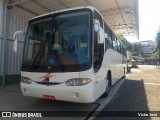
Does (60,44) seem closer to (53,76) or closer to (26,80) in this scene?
(53,76)

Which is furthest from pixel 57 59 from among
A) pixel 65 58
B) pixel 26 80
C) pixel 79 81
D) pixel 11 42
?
pixel 11 42

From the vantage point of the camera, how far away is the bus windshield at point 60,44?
5617mm

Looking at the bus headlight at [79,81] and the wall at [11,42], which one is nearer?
the bus headlight at [79,81]

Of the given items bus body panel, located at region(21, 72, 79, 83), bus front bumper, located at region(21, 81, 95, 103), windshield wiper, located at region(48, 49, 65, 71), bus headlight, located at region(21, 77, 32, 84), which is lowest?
bus front bumper, located at region(21, 81, 95, 103)

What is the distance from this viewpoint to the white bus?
5.52m

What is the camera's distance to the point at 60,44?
5863 mm

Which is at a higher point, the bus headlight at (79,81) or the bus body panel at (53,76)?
the bus body panel at (53,76)

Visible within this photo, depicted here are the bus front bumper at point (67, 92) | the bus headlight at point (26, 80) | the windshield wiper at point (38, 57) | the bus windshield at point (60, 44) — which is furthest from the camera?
the bus headlight at point (26, 80)

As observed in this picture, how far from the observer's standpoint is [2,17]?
1118 centimetres

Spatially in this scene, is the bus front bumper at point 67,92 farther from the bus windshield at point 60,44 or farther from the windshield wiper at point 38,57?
the windshield wiper at point 38,57

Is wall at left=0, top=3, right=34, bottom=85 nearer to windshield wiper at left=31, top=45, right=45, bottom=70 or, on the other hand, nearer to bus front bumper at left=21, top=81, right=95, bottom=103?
windshield wiper at left=31, top=45, right=45, bottom=70

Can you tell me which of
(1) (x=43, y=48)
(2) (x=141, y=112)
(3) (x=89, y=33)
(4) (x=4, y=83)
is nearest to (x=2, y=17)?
(4) (x=4, y=83)

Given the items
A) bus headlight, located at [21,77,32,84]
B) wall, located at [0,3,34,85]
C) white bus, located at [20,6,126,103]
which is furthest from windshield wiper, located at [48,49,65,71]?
wall, located at [0,3,34,85]

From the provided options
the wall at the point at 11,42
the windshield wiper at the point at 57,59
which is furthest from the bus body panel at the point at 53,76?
the wall at the point at 11,42
